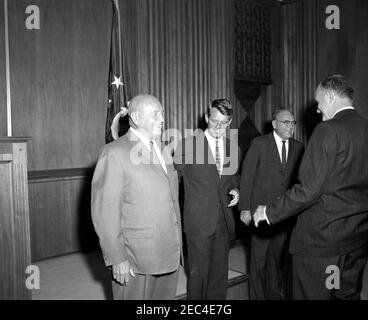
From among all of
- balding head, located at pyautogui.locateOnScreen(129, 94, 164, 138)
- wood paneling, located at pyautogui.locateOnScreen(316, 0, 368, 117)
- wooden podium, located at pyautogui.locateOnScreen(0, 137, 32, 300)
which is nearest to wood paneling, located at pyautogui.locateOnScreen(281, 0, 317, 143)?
wood paneling, located at pyautogui.locateOnScreen(316, 0, 368, 117)

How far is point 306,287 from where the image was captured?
221 cm

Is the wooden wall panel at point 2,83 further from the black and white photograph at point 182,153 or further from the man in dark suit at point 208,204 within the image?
the man in dark suit at point 208,204

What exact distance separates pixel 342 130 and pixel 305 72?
141 inches

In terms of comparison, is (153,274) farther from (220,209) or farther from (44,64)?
(44,64)

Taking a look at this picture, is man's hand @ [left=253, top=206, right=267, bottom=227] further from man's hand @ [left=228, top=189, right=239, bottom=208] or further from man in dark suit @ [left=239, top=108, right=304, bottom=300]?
man in dark suit @ [left=239, top=108, right=304, bottom=300]

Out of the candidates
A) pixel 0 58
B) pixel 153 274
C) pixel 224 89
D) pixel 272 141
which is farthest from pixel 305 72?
Answer: pixel 153 274

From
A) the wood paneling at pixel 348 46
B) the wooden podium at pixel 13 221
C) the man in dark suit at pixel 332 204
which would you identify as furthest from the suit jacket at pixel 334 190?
the wood paneling at pixel 348 46

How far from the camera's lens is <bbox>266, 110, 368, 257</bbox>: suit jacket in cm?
213

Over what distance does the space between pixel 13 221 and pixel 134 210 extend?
720 mm

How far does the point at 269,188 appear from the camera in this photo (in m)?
3.08

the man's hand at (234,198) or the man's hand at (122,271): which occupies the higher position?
the man's hand at (234,198)

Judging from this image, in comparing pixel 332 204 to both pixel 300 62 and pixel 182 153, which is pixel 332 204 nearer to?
pixel 182 153

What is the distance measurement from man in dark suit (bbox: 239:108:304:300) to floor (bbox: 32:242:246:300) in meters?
0.42

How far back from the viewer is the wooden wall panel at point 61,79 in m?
3.79
